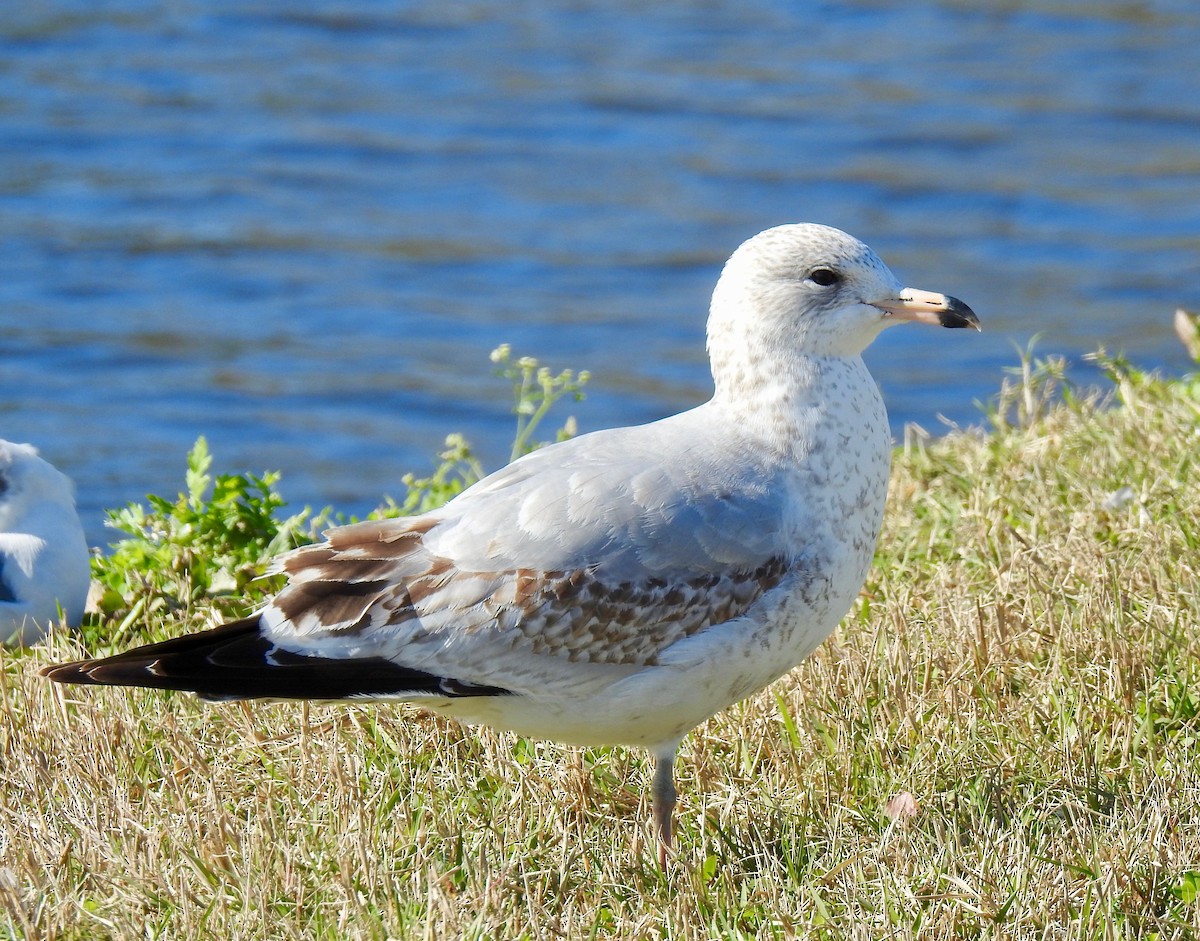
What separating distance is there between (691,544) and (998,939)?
1.02 m

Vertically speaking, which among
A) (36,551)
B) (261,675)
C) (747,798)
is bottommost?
(747,798)

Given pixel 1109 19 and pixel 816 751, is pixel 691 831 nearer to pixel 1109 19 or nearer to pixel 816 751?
pixel 816 751

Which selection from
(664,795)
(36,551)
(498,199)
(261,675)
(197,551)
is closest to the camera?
(261,675)

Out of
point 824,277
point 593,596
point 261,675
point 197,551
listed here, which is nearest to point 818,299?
point 824,277

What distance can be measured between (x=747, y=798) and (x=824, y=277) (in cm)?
123

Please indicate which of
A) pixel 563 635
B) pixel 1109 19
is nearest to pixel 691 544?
pixel 563 635

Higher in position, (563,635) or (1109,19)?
(1109,19)

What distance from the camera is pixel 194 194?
11.6 meters

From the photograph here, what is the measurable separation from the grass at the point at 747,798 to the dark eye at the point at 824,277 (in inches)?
39.7

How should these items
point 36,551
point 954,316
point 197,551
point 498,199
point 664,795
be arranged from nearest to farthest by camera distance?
point 664,795, point 954,316, point 36,551, point 197,551, point 498,199

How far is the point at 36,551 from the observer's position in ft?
17.8

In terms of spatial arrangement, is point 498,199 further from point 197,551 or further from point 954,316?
point 954,316

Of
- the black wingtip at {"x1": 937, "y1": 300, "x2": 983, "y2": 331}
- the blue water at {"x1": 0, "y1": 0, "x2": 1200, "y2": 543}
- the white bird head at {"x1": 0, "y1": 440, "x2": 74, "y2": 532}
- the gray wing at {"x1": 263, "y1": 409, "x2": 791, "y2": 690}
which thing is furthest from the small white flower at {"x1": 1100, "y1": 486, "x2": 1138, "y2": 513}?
the blue water at {"x1": 0, "y1": 0, "x2": 1200, "y2": 543}

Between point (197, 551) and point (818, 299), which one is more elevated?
point (818, 299)
